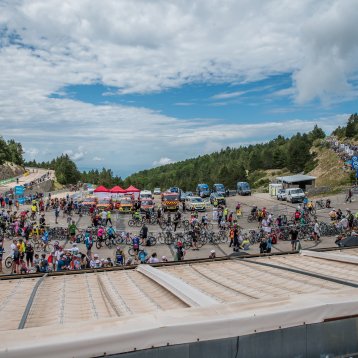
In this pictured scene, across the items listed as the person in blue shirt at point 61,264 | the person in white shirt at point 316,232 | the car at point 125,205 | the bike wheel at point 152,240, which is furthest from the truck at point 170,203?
the person in blue shirt at point 61,264

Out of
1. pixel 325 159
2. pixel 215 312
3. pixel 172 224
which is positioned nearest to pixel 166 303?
pixel 215 312

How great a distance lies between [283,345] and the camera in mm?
4672

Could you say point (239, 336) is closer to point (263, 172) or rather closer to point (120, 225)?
point (120, 225)

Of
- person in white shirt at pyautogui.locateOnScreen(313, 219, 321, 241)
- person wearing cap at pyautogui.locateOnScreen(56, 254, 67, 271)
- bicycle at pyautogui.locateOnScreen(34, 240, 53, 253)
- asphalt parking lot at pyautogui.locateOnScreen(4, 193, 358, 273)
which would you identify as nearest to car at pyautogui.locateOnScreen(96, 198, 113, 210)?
asphalt parking lot at pyautogui.locateOnScreen(4, 193, 358, 273)

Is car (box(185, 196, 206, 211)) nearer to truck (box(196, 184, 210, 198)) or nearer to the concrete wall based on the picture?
truck (box(196, 184, 210, 198))

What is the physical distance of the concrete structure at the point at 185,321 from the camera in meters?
4.07

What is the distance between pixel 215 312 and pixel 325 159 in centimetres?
9366

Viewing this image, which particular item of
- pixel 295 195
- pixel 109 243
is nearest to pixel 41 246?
pixel 109 243

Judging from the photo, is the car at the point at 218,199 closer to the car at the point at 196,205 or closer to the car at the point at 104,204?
the car at the point at 196,205

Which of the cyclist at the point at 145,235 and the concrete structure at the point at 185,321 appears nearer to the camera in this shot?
the concrete structure at the point at 185,321

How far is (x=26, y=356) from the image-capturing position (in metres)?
3.79

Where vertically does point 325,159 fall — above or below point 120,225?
above

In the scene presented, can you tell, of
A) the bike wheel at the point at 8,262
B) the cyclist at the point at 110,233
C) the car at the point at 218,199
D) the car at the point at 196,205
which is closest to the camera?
the bike wheel at the point at 8,262

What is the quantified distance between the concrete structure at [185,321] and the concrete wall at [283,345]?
11mm
